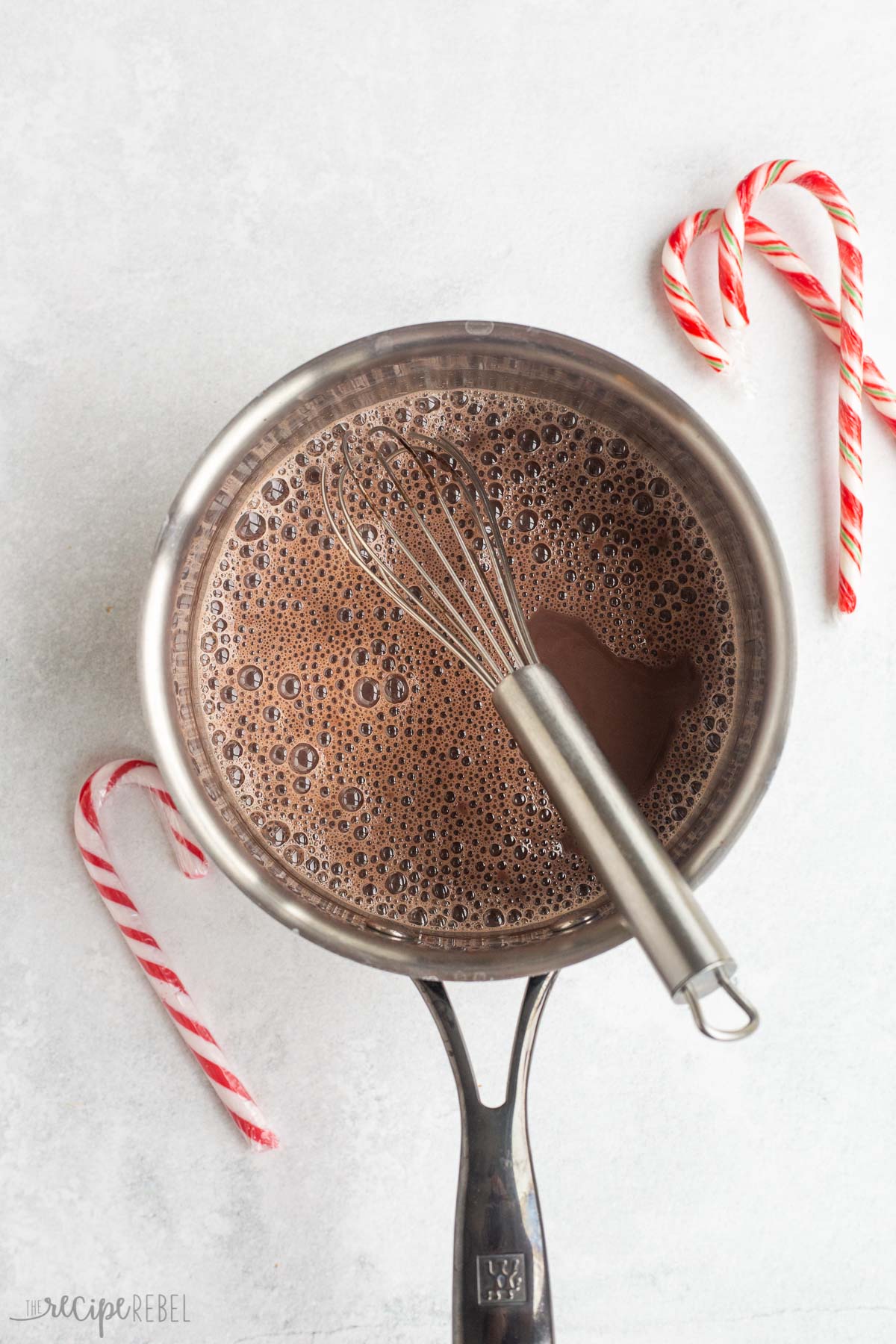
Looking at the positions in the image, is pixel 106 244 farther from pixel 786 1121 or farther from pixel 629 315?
pixel 786 1121

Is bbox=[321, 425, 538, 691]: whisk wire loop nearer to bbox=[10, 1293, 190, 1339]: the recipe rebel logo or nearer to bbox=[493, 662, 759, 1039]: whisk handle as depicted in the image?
bbox=[493, 662, 759, 1039]: whisk handle

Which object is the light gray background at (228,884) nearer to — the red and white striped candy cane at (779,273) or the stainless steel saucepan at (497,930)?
the red and white striped candy cane at (779,273)

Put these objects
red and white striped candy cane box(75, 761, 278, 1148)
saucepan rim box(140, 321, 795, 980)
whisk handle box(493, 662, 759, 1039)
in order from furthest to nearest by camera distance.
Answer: red and white striped candy cane box(75, 761, 278, 1148) → saucepan rim box(140, 321, 795, 980) → whisk handle box(493, 662, 759, 1039)

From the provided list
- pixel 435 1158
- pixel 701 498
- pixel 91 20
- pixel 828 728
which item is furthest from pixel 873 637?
pixel 91 20

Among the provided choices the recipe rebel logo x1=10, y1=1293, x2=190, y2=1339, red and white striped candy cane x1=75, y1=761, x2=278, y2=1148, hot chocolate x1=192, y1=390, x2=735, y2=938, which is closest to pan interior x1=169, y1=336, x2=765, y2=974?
hot chocolate x1=192, y1=390, x2=735, y2=938

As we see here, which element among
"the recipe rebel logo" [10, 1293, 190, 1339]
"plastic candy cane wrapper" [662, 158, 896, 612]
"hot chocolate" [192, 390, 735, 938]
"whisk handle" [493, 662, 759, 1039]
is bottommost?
"the recipe rebel logo" [10, 1293, 190, 1339]

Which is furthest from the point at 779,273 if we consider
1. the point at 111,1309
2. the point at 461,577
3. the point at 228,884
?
the point at 111,1309

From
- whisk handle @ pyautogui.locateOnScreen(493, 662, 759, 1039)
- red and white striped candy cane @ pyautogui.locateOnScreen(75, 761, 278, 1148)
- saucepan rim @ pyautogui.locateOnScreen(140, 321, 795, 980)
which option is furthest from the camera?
red and white striped candy cane @ pyautogui.locateOnScreen(75, 761, 278, 1148)
